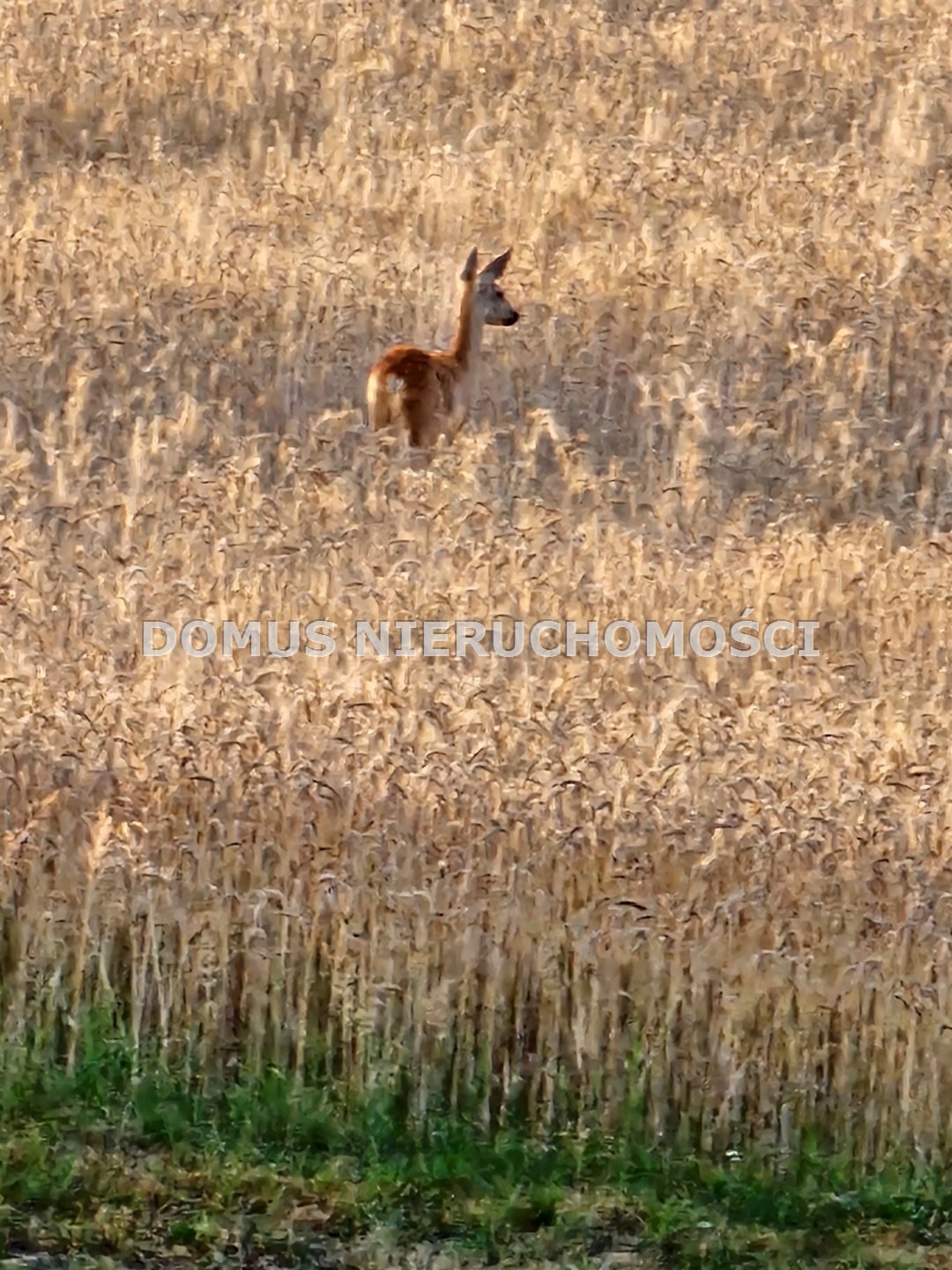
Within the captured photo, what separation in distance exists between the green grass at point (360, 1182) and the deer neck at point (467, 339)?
22.6 feet

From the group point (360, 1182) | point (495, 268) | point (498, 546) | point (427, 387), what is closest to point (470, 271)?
point (495, 268)

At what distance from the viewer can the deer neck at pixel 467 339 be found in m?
13.3

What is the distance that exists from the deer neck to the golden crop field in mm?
432

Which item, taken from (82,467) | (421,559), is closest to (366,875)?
(421,559)

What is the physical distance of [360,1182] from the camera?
6496mm

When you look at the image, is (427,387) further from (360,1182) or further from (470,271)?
(360,1182)

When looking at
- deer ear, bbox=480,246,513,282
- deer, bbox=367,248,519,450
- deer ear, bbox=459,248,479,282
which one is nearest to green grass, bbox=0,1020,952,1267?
deer, bbox=367,248,519,450

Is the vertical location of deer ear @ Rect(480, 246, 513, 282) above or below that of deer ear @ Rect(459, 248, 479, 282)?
above

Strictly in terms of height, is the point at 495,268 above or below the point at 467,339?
above

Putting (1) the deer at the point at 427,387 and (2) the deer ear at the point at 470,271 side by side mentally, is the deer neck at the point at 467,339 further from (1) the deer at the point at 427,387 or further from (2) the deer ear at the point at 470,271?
(2) the deer ear at the point at 470,271

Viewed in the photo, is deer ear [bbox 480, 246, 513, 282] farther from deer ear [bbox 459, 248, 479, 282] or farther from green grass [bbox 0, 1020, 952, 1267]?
green grass [bbox 0, 1020, 952, 1267]

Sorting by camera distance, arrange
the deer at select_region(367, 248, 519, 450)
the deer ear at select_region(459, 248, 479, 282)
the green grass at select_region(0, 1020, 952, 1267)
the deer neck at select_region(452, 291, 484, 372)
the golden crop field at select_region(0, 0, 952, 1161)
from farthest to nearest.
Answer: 1. the deer ear at select_region(459, 248, 479, 282)
2. the deer neck at select_region(452, 291, 484, 372)
3. the deer at select_region(367, 248, 519, 450)
4. the golden crop field at select_region(0, 0, 952, 1161)
5. the green grass at select_region(0, 1020, 952, 1267)

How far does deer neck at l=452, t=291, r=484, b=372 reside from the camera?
43.7ft

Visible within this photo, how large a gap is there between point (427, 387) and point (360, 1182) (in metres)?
7.09
